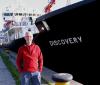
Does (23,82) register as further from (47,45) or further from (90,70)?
(47,45)

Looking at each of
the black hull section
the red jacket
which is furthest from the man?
the black hull section

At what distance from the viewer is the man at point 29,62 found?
6195 millimetres

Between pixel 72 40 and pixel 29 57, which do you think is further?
pixel 72 40

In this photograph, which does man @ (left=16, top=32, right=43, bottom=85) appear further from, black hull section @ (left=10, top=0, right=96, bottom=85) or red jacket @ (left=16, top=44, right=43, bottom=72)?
black hull section @ (left=10, top=0, right=96, bottom=85)

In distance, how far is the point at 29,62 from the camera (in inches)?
245

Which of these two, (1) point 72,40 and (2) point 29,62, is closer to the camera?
(2) point 29,62

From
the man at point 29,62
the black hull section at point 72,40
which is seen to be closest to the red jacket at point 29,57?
the man at point 29,62

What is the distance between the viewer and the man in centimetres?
620

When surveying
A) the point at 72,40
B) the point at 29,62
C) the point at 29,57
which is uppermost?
the point at 72,40

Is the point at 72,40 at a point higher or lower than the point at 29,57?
higher

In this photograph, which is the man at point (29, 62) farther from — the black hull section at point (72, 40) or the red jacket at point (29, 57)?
the black hull section at point (72, 40)

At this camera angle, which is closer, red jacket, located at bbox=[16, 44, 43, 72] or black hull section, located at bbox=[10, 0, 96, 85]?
red jacket, located at bbox=[16, 44, 43, 72]

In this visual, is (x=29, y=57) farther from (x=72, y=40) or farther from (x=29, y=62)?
(x=72, y=40)

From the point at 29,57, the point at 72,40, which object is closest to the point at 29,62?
the point at 29,57
